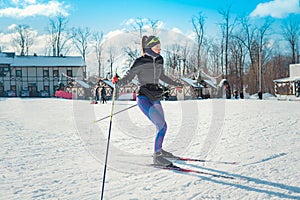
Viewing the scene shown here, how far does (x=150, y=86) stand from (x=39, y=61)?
55.4 metres

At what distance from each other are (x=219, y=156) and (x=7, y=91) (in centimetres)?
5438

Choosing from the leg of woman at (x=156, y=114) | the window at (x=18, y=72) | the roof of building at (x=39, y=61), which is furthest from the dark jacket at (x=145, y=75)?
the window at (x=18, y=72)

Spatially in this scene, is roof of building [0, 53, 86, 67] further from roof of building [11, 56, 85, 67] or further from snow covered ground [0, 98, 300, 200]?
snow covered ground [0, 98, 300, 200]

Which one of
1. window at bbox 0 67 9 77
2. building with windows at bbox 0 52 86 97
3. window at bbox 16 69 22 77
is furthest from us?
window at bbox 16 69 22 77

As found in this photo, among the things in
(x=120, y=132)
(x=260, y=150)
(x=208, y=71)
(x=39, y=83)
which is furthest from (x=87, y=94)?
(x=260, y=150)

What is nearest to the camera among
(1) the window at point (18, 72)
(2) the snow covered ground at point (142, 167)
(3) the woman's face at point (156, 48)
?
(2) the snow covered ground at point (142, 167)

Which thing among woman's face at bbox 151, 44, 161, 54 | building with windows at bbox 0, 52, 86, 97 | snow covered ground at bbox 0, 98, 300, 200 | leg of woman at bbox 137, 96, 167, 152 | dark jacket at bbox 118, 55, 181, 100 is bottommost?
snow covered ground at bbox 0, 98, 300, 200

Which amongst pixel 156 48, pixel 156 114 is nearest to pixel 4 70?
pixel 156 48

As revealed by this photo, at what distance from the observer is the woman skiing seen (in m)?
4.38

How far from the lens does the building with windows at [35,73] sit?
53219 millimetres

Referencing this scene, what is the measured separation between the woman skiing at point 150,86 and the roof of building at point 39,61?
52.6 m

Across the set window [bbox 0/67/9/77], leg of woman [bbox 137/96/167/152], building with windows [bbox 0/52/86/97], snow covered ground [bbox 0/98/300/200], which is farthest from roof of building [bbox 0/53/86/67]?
leg of woman [bbox 137/96/167/152]

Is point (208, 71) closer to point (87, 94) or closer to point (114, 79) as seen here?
point (87, 94)

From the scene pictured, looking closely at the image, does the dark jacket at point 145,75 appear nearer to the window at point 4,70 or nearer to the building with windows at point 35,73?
the building with windows at point 35,73
